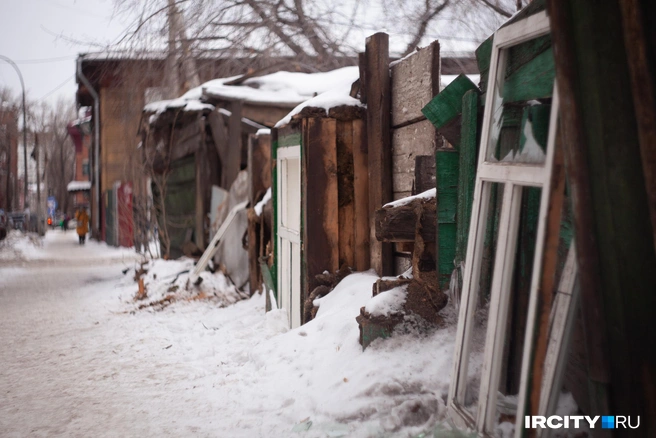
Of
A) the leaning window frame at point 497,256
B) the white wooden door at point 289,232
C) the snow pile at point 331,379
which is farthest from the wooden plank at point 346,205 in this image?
the leaning window frame at point 497,256

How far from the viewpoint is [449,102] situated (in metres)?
3.48

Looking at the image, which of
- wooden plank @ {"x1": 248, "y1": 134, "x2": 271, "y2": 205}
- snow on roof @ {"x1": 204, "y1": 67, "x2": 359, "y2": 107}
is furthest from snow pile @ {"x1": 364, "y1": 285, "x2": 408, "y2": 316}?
snow on roof @ {"x1": 204, "y1": 67, "x2": 359, "y2": 107}

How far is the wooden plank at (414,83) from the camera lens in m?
4.19

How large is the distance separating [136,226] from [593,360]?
38.8ft

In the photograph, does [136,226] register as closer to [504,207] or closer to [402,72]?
[402,72]

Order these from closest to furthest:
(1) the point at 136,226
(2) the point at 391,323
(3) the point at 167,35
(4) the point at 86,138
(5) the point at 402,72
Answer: (2) the point at 391,323 < (5) the point at 402,72 < (3) the point at 167,35 < (1) the point at 136,226 < (4) the point at 86,138

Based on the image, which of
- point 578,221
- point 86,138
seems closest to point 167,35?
point 578,221

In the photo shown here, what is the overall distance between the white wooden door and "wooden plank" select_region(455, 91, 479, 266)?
2219 mm

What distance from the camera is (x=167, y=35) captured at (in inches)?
397

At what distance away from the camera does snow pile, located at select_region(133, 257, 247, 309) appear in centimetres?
838

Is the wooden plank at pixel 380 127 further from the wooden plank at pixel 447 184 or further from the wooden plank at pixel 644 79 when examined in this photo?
the wooden plank at pixel 644 79

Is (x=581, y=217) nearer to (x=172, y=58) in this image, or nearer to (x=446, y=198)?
(x=446, y=198)

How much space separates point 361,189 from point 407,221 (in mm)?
1365

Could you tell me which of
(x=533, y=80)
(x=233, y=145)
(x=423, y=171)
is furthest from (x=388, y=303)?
(x=233, y=145)
